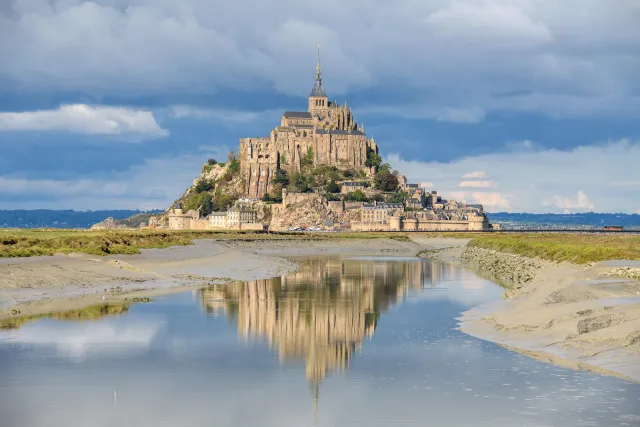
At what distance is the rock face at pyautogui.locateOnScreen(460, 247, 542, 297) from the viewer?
46.6m

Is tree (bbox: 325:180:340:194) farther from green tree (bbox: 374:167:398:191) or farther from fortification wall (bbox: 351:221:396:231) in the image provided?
fortification wall (bbox: 351:221:396:231)

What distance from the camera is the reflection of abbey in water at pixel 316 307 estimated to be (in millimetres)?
24297

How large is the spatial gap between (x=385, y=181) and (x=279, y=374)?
148m

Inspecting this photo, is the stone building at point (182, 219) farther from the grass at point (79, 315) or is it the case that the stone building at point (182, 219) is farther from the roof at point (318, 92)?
the grass at point (79, 315)

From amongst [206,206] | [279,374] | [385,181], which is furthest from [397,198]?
[279,374]

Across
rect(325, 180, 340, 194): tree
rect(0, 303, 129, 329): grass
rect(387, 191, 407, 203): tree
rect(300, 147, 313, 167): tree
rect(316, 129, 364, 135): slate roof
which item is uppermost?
rect(316, 129, 364, 135): slate roof

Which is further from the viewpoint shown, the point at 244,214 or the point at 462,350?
the point at 244,214

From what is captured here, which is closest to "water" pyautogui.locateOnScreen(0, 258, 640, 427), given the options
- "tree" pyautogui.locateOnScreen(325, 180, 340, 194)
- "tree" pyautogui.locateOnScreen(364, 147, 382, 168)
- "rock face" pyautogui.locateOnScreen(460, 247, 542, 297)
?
"rock face" pyautogui.locateOnScreen(460, 247, 542, 297)

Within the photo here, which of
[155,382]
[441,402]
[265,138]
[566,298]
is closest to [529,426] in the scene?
[441,402]

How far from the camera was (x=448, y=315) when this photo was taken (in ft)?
107

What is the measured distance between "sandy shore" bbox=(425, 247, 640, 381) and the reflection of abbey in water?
423cm

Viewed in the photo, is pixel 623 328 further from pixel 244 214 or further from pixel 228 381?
pixel 244 214

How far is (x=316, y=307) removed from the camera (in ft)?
114

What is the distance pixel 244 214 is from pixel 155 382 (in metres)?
139
